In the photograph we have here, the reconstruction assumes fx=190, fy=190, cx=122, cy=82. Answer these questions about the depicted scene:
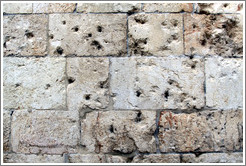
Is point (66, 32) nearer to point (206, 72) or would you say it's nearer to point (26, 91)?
point (26, 91)

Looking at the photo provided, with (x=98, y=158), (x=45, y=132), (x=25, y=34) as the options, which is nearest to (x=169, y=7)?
(x=25, y=34)

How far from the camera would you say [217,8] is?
1997 mm

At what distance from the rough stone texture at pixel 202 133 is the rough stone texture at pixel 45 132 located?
90 centimetres

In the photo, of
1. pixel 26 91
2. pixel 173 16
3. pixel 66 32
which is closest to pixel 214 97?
pixel 173 16

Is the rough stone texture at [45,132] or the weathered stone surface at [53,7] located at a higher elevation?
the weathered stone surface at [53,7]

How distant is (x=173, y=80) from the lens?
6.37 feet

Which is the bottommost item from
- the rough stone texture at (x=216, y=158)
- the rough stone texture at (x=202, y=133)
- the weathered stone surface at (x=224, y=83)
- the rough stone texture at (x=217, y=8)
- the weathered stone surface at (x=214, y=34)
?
the rough stone texture at (x=216, y=158)

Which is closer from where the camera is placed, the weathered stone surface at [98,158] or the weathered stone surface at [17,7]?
the weathered stone surface at [98,158]

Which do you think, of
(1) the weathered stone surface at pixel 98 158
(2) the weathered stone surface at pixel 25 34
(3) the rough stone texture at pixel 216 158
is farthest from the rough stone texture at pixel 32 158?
(3) the rough stone texture at pixel 216 158

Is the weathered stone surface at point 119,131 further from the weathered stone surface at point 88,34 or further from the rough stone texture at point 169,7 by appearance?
the rough stone texture at point 169,7

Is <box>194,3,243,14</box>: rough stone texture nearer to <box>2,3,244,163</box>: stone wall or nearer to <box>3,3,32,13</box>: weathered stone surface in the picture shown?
<box>2,3,244,163</box>: stone wall

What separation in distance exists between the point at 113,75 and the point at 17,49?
3.44 ft

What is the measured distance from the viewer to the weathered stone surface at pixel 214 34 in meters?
1.97

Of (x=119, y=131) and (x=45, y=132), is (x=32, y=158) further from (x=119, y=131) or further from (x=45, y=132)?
(x=119, y=131)
